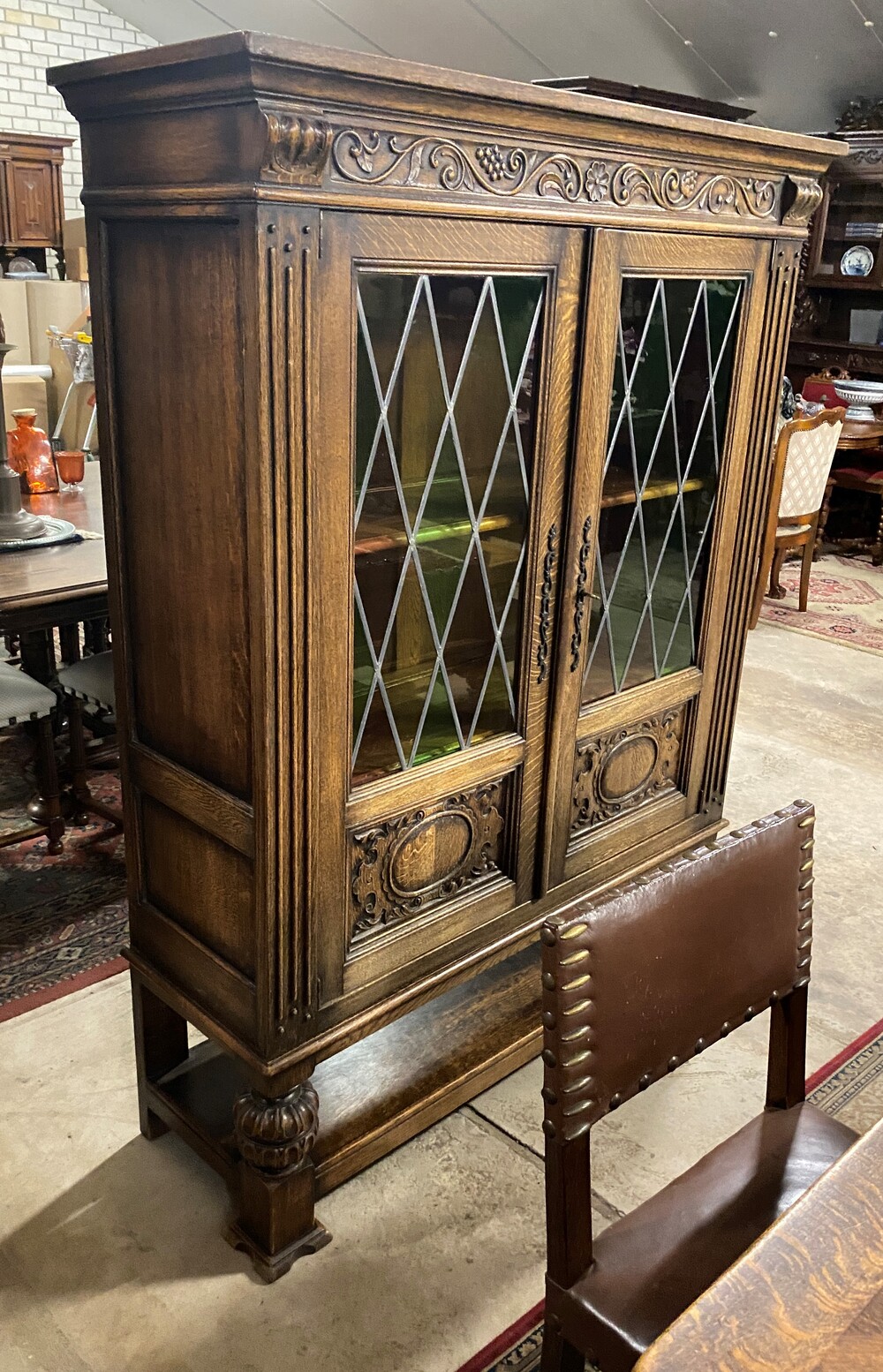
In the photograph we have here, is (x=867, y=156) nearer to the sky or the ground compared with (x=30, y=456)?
nearer to the sky

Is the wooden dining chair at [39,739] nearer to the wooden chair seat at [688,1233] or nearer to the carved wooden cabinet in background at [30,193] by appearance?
the wooden chair seat at [688,1233]

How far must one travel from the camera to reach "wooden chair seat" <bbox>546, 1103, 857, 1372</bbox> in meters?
1.16

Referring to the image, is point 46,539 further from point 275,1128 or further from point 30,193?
point 30,193

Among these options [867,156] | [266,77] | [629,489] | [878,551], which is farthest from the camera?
[867,156]

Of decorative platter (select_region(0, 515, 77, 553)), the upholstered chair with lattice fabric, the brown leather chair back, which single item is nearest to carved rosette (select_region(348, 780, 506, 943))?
the brown leather chair back

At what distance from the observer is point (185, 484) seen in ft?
4.78

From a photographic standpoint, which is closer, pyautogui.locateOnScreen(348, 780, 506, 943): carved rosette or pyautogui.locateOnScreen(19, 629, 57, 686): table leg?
pyautogui.locateOnScreen(348, 780, 506, 943): carved rosette

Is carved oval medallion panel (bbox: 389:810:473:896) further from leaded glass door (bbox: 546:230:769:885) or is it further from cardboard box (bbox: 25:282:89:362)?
cardboard box (bbox: 25:282:89:362)

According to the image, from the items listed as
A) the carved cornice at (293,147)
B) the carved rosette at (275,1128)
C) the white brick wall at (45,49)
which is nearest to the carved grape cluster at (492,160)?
the carved cornice at (293,147)

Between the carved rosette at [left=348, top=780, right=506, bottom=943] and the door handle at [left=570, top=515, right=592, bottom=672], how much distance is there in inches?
10.4

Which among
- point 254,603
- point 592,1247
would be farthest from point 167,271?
point 592,1247

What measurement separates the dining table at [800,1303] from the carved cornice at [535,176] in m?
1.17

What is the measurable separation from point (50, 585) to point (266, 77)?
1439 millimetres

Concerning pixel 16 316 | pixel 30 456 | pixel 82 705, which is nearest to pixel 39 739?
pixel 82 705
